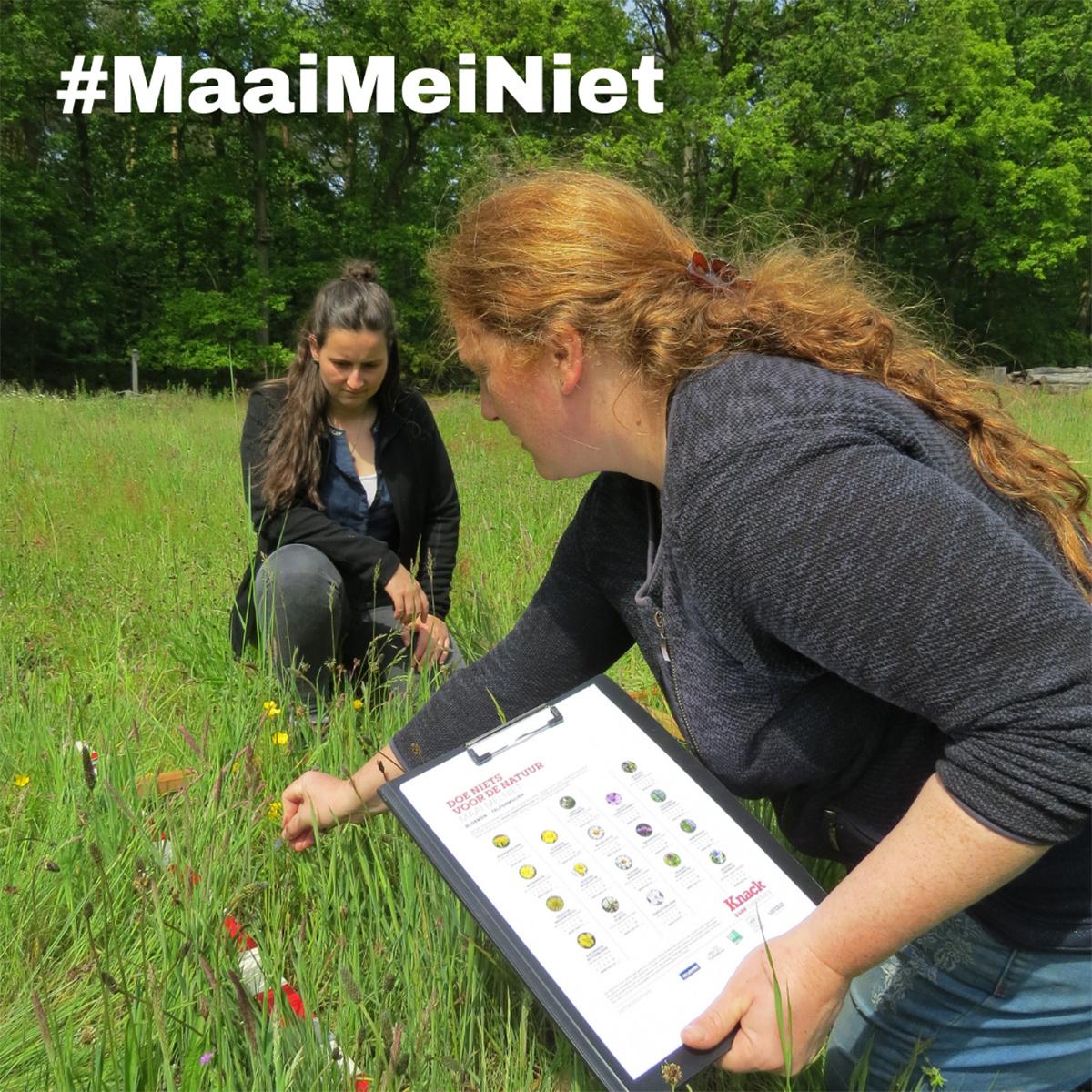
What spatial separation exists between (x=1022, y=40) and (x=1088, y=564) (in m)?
30.3

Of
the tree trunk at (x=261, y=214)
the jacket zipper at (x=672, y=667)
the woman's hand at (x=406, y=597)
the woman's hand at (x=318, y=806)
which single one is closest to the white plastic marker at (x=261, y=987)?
the woman's hand at (x=318, y=806)

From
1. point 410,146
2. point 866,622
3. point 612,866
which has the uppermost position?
point 410,146

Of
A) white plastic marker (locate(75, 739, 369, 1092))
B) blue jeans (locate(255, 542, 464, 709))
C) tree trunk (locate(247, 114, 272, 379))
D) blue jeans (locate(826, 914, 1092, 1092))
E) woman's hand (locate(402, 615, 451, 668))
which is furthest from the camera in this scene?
tree trunk (locate(247, 114, 272, 379))

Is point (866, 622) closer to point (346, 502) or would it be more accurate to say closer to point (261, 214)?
point (346, 502)

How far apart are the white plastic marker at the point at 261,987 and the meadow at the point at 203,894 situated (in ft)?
0.07

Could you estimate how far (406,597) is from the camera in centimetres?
292

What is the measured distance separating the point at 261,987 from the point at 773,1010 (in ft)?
2.63

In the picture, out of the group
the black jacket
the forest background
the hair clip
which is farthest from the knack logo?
the forest background

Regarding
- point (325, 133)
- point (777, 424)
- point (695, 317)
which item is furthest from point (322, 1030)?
point (325, 133)

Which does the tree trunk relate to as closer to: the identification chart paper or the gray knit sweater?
the identification chart paper

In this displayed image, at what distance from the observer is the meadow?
49.0 inches

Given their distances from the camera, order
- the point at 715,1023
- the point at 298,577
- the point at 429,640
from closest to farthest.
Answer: the point at 715,1023
the point at 429,640
the point at 298,577

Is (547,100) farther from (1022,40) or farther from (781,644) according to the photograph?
(781,644)

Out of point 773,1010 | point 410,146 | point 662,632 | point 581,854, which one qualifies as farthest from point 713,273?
point 410,146
